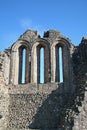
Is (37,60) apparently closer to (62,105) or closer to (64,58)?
(64,58)

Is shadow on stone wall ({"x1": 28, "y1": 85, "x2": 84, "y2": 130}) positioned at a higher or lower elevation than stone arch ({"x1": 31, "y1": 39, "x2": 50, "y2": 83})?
lower

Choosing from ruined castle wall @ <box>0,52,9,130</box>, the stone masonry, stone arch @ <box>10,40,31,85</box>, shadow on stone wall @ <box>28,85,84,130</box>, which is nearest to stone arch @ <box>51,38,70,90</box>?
the stone masonry

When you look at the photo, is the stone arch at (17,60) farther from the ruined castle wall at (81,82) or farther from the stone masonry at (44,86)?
the ruined castle wall at (81,82)

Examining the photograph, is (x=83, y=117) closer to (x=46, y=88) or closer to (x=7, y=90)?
(x=46, y=88)

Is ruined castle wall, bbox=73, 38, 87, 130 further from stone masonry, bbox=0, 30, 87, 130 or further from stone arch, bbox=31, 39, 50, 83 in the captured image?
stone arch, bbox=31, 39, 50, 83

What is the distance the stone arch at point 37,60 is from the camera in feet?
75.1

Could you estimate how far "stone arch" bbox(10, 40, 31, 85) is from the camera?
22984 mm

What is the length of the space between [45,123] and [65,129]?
264 centimetres

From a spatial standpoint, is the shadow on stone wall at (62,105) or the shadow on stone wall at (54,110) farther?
the shadow on stone wall at (54,110)

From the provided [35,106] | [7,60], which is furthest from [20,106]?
[7,60]

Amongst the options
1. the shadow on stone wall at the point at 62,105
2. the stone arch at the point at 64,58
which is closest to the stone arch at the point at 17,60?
the stone arch at the point at 64,58

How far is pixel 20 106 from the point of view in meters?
21.5

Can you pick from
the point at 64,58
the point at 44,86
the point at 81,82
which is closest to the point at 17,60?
the point at 44,86

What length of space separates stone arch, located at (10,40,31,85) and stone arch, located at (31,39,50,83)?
1.02ft
